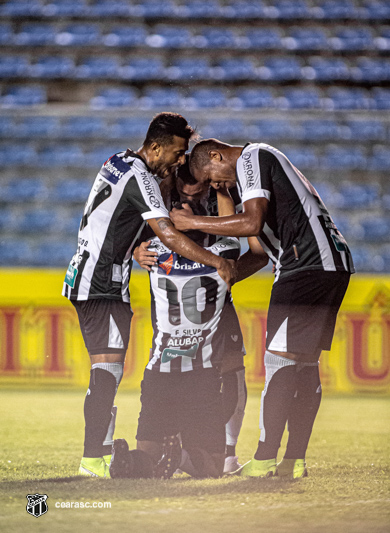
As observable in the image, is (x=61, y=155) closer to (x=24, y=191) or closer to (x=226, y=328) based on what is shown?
(x=24, y=191)

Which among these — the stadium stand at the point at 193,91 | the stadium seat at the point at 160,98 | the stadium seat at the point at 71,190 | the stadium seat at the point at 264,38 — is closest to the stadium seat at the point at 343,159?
the stadium stand at the point at 193,91

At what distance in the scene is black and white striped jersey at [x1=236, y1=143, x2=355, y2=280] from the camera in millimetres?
2178

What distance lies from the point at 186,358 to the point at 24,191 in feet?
9.84

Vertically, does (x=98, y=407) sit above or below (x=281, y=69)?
below

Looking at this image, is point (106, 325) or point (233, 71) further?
point (233, 71)

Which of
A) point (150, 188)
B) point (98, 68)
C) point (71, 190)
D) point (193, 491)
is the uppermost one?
point (98, 68)

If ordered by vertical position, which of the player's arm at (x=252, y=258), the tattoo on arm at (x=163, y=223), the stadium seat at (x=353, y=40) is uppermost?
the stadium seat at (x=353, y=40)

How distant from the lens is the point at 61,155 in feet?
16.9

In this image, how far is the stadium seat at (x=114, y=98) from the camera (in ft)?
17.6

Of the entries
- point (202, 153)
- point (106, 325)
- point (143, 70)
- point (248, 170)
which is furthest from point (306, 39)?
point (106, 325)

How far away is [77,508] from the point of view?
182 centimetres

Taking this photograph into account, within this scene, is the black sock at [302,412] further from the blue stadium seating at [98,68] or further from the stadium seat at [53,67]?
the stadium seat at [53,67]

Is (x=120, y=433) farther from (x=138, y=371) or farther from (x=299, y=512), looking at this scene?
(x=299, y=512)

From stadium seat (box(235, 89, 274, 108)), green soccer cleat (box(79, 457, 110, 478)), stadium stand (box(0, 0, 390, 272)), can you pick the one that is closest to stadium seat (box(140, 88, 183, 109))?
stadium stand (box(0, 0, 390, 272))
